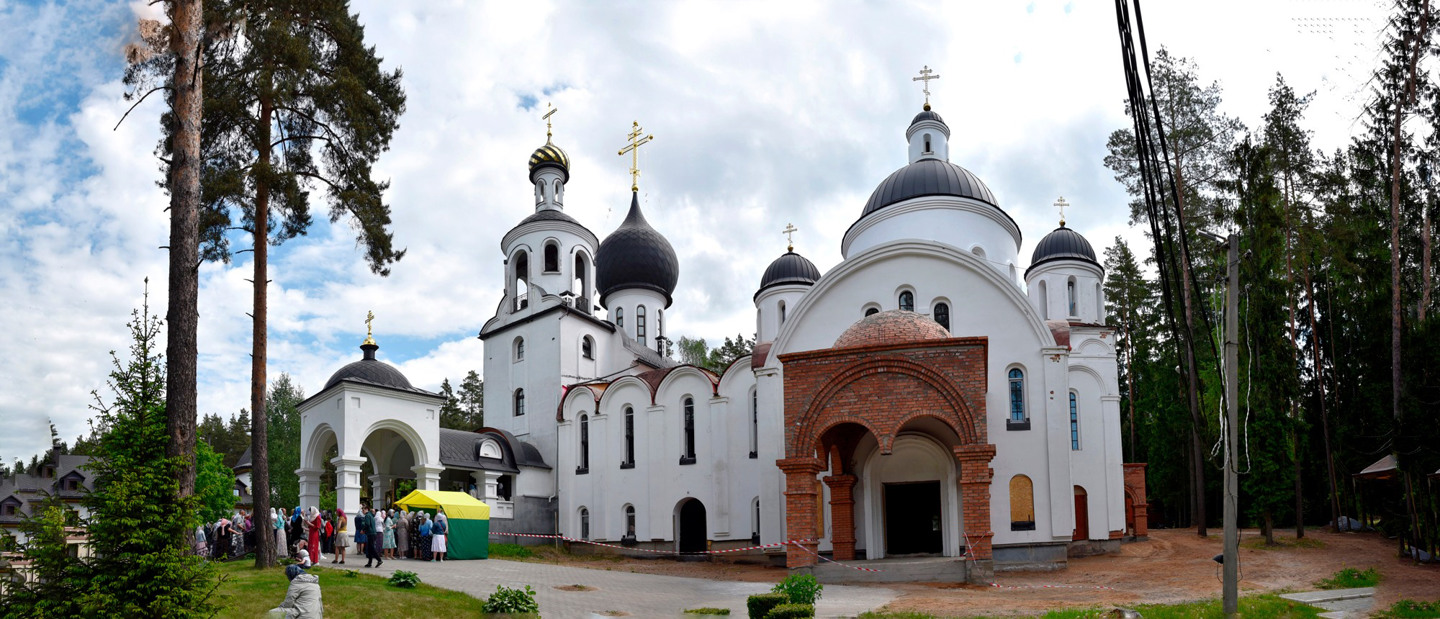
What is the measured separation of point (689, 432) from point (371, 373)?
8083 millimetres

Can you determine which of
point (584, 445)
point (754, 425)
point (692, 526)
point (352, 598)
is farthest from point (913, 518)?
point (352, 598)

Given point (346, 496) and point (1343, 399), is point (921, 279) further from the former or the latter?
point (1343, 399)

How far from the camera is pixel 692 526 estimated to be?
25625 millimetres

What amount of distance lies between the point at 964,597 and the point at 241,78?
13.4 meters

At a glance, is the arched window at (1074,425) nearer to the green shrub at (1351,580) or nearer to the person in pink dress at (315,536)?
the green shrub at (1351,580)

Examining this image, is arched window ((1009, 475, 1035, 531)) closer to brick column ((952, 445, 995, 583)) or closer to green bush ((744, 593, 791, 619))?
brick column ((952, 445, 995, 583))

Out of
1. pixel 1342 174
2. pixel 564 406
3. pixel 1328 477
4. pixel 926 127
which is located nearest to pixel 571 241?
pixel 564 406

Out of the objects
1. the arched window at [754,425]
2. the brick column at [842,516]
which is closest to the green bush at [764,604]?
the brick column at [842,516]

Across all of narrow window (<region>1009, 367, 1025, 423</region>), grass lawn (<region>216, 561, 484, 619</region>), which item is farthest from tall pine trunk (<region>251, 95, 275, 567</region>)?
narrow window (<region>1009, 367, 1025, 423</region>)

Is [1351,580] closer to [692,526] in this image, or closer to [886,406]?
[886,406]

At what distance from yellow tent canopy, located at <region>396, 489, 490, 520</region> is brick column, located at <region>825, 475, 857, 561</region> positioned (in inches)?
289

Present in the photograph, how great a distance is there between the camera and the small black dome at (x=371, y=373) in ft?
74.3

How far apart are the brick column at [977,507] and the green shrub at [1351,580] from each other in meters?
4.98

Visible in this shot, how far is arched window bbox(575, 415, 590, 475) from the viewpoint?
27438 millimetres
